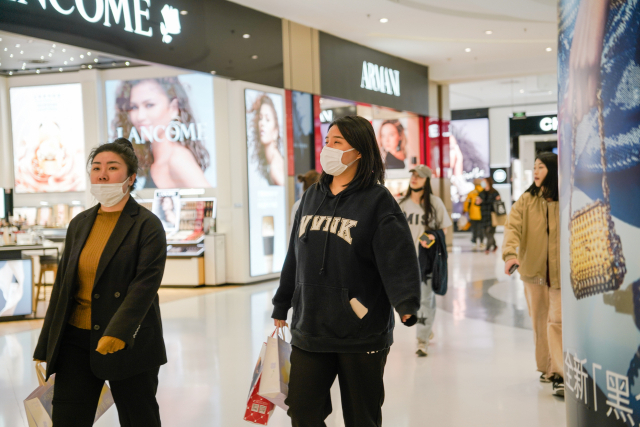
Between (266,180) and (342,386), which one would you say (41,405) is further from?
(266,180)

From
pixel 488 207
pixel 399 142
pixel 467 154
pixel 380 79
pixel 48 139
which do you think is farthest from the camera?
pixel 467 154

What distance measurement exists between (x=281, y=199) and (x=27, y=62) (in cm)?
421

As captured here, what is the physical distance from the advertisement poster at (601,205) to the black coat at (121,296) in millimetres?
1516

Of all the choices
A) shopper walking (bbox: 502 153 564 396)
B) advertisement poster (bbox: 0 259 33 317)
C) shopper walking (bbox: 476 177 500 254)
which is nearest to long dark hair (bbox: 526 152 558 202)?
shopper walking (bbox: 502 153 564 396)

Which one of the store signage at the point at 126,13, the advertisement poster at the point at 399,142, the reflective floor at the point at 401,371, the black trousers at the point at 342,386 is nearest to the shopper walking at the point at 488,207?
the advertisement poster at the point at 399,142

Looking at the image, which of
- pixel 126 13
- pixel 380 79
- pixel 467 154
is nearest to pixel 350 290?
pixel 126 13

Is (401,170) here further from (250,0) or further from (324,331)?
(324,331)

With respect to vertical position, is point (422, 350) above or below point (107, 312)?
below

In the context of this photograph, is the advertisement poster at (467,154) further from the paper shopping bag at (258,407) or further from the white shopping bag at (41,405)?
the white shopping bag at (41,405)

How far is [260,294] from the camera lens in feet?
25.9

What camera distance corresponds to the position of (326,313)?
7.06 ft

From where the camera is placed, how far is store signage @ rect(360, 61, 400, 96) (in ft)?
36.5

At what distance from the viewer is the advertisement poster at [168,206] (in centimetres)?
905

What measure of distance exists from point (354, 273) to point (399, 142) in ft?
38.6
